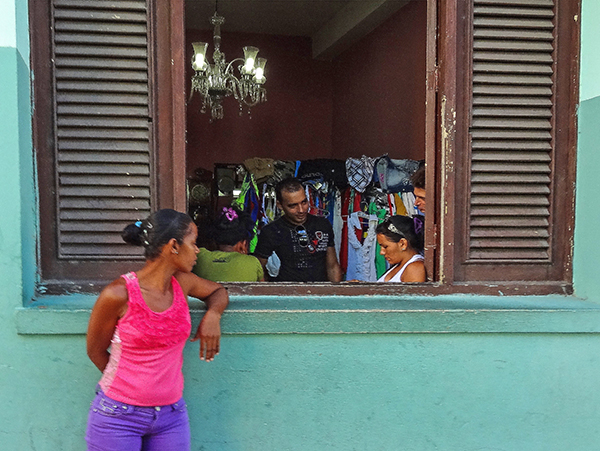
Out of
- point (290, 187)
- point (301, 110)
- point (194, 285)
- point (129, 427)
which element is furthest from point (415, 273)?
point (301, 110)

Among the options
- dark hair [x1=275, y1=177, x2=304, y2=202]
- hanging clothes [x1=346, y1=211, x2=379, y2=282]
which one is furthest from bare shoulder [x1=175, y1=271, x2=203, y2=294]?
hanging clothes [x1=346, y1=211, x2=379, y2=282]

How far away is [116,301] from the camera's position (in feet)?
6.54

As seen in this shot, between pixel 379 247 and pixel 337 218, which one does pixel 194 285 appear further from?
pixel 337 218

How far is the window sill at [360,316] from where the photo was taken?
245cm

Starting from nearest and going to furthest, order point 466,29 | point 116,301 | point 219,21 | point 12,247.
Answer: point 116,301
point 12,247
point 466,29
point 219,21

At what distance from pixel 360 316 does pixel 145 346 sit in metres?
1.01

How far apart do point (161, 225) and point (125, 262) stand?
2.52 ft

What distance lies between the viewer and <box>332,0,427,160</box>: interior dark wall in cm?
583

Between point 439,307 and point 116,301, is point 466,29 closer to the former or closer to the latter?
point 439,307

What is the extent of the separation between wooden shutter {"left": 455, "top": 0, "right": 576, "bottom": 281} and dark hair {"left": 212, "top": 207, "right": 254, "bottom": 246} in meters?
1.46

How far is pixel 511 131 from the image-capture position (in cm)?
288

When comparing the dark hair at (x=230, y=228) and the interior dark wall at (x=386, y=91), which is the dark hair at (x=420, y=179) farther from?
the interior dark wall at (x=386, y=91)

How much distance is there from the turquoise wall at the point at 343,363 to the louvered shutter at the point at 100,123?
0.18 m

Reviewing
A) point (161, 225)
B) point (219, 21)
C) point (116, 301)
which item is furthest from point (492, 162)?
point (219, 21)
